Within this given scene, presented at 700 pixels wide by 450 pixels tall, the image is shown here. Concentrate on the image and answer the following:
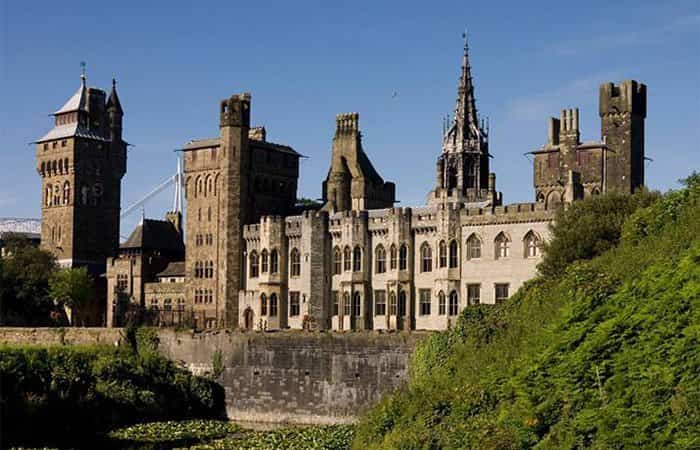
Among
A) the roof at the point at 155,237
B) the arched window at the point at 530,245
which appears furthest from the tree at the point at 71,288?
the arched window at the point at 530,245

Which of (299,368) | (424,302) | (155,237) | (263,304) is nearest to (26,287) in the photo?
(155,237)

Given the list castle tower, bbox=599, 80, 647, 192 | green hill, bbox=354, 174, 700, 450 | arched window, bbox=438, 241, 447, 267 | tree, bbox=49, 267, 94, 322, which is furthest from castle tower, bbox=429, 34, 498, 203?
green hill, bbox=354, 174, 700, 450

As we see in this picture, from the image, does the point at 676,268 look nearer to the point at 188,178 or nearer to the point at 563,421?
the point at 563,421

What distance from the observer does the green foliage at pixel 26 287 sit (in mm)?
84938

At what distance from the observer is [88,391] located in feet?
190

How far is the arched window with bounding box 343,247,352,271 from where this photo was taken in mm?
75188

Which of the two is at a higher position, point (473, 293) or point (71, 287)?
point (71, 287)

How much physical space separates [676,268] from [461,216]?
3927 centimetres

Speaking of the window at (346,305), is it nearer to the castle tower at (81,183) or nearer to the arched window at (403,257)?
the arched window at (403,257)

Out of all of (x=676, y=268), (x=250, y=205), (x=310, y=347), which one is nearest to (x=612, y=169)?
(x=250, y=205)

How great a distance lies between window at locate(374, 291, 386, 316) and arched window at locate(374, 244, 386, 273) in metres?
1.42

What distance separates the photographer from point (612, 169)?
8219 centimetres

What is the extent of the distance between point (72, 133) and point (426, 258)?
3650 cm

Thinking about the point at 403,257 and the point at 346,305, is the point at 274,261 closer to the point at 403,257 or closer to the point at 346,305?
the point at 346,305
